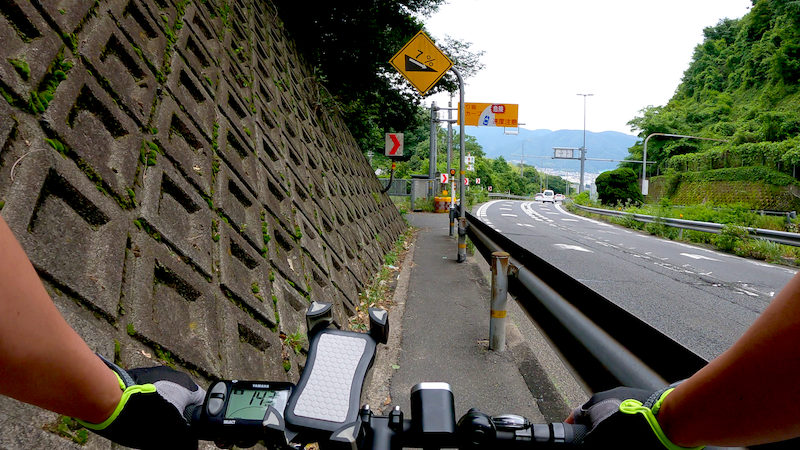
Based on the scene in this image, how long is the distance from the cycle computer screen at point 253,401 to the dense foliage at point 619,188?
37.2 metres

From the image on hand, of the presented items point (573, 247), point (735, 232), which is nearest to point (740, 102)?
point (735, 232)

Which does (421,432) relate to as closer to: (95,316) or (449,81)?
(95,316)

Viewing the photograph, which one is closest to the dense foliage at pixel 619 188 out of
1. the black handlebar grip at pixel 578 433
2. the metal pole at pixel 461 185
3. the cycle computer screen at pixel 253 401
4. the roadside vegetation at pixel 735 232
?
the roadside vegetation at pixel 735 232

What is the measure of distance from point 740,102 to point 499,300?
49768 mm

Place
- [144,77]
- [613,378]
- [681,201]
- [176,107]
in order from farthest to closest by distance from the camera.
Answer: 1. [681,201]
2. [176,107]
3. [144,77]
4. [613,378]

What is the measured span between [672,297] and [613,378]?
19.1 feet

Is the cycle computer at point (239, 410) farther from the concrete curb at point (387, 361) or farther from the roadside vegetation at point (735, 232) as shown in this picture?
the roadside vegetation at point (735, 232)

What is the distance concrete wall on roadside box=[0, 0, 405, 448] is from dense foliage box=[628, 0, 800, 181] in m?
29.7

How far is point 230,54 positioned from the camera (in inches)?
207

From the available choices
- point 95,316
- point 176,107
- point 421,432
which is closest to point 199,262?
point 95,316

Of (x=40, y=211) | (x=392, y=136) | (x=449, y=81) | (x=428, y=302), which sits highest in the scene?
(x=449, y=81)

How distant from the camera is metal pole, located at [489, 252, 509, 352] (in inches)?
158

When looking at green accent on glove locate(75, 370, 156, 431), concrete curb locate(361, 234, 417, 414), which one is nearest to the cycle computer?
green accent on glove locate(75, 370, 156, 431)

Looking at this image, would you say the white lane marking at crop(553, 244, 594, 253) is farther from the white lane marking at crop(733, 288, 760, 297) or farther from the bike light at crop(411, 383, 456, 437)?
the bike light at crop(411, 383, 456, 437)
